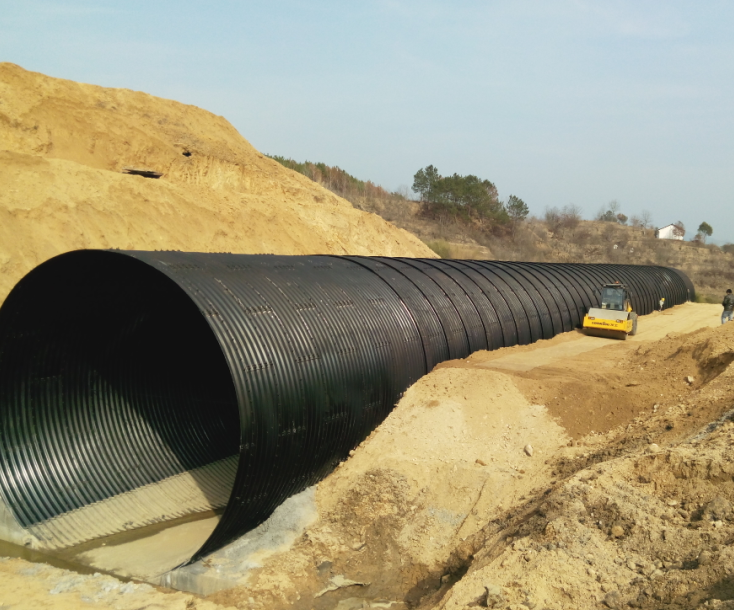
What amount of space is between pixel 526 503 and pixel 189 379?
25.1ft

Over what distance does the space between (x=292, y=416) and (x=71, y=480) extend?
16.5 ft

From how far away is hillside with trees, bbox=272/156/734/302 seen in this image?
5612 centimetres

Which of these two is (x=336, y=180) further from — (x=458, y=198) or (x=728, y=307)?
(x=728, y=307)

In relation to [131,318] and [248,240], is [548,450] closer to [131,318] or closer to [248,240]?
[131,318]

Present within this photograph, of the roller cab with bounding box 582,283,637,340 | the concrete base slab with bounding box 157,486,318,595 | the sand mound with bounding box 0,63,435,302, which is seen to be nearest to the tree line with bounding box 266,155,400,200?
the sand mound with bounding box 0,63,435,302

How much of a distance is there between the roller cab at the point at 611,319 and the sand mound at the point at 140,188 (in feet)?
49.3

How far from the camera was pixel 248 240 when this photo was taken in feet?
93.5

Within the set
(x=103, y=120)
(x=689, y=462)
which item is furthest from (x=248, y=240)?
(x=689, y=462)

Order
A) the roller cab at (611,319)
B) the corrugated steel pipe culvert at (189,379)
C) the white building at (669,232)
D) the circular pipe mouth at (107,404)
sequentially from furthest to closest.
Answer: the white building at (669,232)
the roller cab at (611,319)
the circular pipe mouth at (107,404)
the corrugated steel pipe culvert at (189,379)

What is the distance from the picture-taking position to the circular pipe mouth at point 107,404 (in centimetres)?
1022

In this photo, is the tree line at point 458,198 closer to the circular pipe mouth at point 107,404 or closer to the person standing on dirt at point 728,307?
the person standing on dirt at point 728,307

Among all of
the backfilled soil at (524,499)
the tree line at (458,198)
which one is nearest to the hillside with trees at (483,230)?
the tree line at (458,198)

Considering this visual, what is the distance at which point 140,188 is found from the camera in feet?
83.8

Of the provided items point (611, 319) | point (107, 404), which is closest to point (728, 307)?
point (611, 319)
